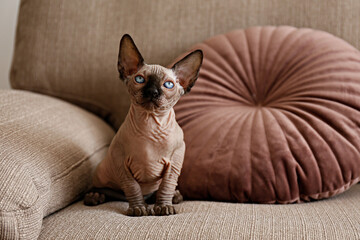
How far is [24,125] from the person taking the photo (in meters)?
1.08

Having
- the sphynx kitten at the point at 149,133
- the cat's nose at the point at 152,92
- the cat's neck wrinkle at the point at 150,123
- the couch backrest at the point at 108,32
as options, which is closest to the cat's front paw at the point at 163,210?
the sphynx kitten at the point at 149,133

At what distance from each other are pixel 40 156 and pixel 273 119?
652 mm

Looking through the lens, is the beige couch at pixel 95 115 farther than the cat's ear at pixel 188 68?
No

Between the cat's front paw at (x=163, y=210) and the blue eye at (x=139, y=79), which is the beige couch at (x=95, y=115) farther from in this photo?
the blue eye at (x=139, y=79)

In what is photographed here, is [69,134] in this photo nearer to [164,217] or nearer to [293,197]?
[164,217]

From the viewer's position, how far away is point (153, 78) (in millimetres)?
897

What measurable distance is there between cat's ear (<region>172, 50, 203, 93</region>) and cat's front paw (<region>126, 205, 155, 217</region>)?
11.9 inches

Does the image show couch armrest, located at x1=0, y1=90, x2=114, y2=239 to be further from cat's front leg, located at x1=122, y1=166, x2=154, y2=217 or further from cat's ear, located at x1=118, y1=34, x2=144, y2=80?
cat's ear, located at x1=118, y1=34, x2=144, y2=80

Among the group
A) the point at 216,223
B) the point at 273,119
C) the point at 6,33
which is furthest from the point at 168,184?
the point at 6,33

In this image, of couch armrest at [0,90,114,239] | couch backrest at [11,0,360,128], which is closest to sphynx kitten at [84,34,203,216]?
couch armrest at [0,90,114,239]

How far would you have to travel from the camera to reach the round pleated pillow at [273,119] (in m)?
1.10

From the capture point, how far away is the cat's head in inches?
35.1

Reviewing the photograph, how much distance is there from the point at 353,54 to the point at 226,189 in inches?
23.4

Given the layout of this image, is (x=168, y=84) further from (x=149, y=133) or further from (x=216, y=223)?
(x=216, y=223)
